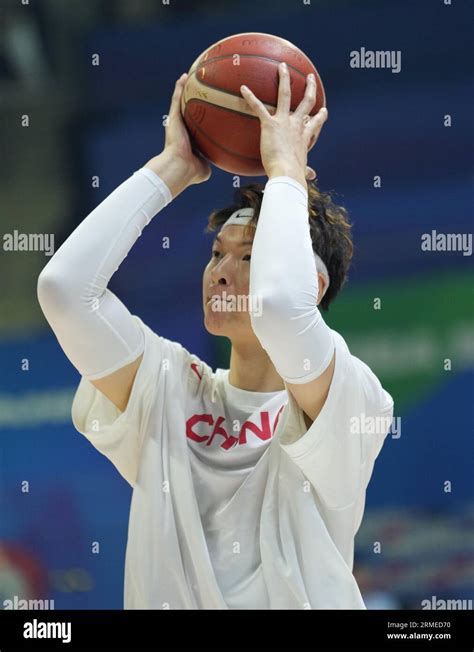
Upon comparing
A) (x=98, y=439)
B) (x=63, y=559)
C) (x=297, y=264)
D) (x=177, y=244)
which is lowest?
(x=63, y=559)

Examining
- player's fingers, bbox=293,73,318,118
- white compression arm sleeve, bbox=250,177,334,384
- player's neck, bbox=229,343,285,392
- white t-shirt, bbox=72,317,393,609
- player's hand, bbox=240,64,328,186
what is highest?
player's fingers, bbox=293,73,318,118

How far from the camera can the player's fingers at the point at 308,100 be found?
2605mm

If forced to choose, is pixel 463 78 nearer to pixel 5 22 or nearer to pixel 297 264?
pixel 5 22

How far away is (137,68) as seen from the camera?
463 cm

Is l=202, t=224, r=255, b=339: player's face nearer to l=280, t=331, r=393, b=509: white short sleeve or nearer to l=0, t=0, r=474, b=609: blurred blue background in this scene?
l=280, t=331, r=393, b=509: white short sleeve

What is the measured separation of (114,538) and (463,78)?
7.81 ft

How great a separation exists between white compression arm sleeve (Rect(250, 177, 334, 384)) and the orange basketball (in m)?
0.30

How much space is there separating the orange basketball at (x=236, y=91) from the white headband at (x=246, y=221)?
112 millimetres

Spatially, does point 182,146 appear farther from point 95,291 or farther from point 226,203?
point 226,203

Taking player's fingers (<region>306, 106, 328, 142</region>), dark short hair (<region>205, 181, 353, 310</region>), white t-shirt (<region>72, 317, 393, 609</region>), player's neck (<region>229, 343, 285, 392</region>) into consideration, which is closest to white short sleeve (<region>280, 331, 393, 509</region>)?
white t-shirt (<region>72, 317, 393, 609</region>)

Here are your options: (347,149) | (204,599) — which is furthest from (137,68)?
(204,599)

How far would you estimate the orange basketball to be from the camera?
262cm

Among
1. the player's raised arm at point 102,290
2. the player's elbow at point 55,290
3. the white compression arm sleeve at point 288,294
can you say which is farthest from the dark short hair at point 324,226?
Result: the player's elbow at point 55,290

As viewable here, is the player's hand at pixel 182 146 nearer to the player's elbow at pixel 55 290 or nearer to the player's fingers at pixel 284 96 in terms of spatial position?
the player's fingers at pixel 284 96
